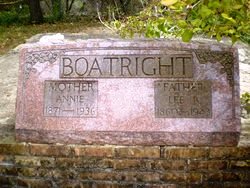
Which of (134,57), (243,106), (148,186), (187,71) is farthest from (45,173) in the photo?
(243,106)

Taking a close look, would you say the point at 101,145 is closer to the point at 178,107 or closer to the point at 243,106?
the point at 178,107

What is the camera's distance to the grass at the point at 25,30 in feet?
37.4

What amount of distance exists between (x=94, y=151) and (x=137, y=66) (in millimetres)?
721

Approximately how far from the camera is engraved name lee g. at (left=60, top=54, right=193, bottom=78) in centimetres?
320

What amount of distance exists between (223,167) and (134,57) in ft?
3.47

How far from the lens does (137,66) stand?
10.5 ft

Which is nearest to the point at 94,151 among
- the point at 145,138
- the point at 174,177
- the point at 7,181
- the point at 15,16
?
the point at 145,138

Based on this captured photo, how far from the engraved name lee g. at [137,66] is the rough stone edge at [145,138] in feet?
1.45

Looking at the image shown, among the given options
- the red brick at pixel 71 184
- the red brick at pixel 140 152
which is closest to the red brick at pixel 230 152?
the red brick at pixel 140 152

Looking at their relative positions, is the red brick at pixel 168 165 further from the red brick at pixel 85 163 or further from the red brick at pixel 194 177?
the red brick at pixel 85 163

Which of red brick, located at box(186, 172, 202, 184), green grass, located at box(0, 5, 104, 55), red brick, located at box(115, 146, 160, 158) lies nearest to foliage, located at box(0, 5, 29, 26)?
green grass, located at box(0, 5, 104, 55)

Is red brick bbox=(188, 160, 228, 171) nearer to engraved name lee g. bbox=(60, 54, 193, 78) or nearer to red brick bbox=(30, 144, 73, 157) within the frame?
engraved name lee g. bbox=(60, 54, 193, 78)

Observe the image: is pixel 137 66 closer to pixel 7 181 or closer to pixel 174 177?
pixel 174 177

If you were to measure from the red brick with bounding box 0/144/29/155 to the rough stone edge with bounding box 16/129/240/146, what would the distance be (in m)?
0.21
